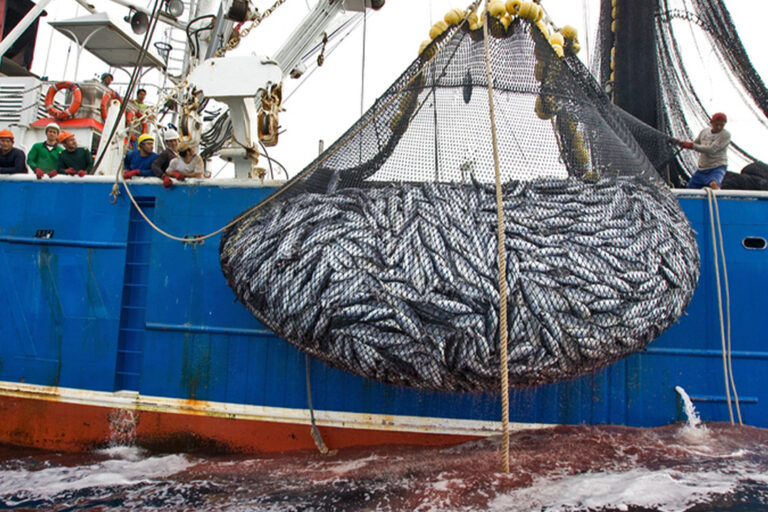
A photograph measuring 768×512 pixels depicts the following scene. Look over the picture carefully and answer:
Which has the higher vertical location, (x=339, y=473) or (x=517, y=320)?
(x=517, y=320)

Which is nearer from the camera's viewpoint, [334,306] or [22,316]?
[334,306]

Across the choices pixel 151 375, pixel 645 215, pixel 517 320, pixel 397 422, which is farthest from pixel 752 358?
pixel 151 375

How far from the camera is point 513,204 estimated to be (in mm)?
3613

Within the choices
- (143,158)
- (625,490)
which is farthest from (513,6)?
(143,158)

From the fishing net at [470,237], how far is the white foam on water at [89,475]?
65.1 inches

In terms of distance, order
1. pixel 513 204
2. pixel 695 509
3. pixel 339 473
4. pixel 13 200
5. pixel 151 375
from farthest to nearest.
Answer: pixel 13 200
pixel 151 375
pixel 339 473
pixel 513 204
pixel 695 509

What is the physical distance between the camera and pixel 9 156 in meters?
5.91

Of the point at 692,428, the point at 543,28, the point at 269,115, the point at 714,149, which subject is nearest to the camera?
the point at 543,28

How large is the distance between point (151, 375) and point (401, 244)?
10.2 feet

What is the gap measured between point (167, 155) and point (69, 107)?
16.2ft

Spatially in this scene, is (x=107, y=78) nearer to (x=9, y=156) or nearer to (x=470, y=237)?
(x=9, y=156)

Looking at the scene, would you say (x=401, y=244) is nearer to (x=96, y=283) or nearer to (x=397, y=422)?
(x=397, y=422)

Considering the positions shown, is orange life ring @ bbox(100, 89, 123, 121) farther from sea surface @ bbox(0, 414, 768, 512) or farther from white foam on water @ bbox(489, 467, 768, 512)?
white foam on water @ bbox(489, 467, 768, 512)

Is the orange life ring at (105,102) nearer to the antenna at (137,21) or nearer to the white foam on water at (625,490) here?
the antenna at (137,21)
